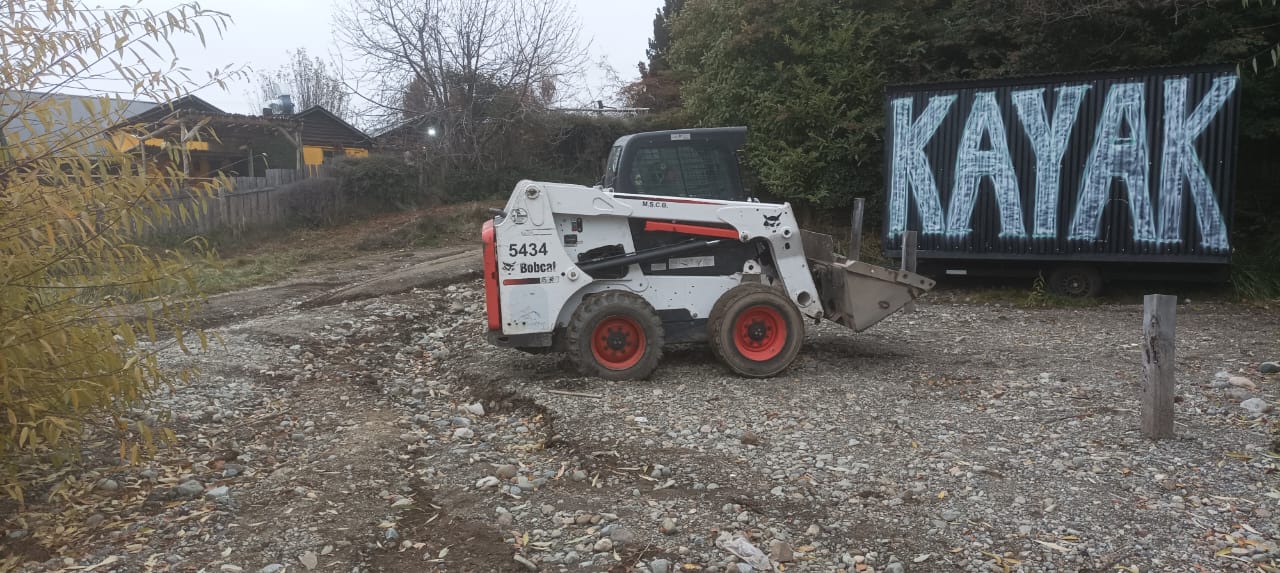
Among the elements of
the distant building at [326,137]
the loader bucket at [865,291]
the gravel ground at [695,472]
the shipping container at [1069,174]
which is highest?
the distant building at [326,137]

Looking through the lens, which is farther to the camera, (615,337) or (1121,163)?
(1121,163)

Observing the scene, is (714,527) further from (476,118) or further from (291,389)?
(476,118)

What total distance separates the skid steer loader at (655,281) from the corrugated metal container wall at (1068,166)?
180 inches

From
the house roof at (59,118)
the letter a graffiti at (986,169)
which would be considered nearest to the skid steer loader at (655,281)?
the house roof at (59,118)

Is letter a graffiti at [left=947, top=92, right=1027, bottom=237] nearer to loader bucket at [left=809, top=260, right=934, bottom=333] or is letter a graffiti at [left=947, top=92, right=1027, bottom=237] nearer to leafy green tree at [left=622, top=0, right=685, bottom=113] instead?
loader bucket at [left=809, top=260, right=934, bottom=333]

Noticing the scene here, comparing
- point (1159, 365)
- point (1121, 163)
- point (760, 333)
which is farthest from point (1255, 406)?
point (1121, 163)

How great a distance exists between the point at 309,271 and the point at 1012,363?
11.4m

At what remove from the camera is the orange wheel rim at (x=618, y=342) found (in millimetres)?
7348

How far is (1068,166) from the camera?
11.2 meters

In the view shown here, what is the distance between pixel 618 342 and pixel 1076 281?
23.6ft

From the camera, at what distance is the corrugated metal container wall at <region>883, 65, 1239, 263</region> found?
10586 mm

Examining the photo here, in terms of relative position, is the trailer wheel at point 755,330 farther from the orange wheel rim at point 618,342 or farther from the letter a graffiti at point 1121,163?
the letter a graffiti at point 1121,163

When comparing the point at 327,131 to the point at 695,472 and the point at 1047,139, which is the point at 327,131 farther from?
the point at 695,472

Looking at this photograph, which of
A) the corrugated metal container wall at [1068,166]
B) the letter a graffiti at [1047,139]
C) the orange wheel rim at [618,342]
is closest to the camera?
the orange wheel rim at [618,342]
